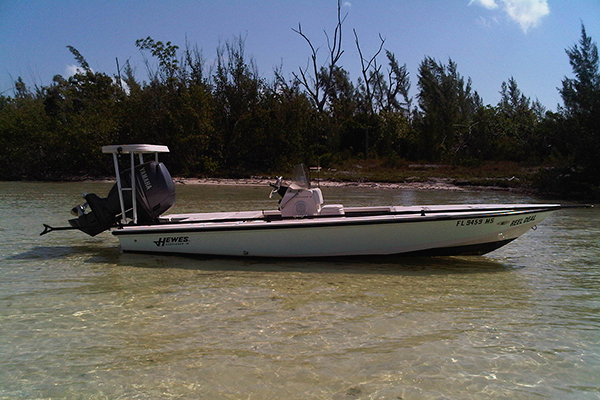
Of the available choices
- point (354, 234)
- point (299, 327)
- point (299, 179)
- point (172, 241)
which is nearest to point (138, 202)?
point (172, 241)

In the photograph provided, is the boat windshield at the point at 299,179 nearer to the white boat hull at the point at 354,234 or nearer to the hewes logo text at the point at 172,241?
the white boat hull at the point at 354,234

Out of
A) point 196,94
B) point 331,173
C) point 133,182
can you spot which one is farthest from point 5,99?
point 133,182

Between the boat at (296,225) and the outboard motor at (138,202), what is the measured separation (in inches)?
0.6

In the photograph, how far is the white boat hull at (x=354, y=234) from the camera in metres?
6.77

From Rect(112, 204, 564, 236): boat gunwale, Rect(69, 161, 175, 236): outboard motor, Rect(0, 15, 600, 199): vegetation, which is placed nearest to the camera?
Rect(112, 204, 564, 236): boat gunwale

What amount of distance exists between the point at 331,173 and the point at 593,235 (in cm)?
1613

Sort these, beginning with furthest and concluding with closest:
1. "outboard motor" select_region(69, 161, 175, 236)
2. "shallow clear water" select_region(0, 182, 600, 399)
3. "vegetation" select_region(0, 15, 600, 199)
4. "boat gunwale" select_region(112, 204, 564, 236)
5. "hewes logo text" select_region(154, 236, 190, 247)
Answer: "vegetation" select_region(0, 15, 600, 199), "outboard motor" select_region(69, 161, 175, 236), "hewes logo text" select_region(154, 236, 190, 247), "boat gunwale" select_region(112, 204, 564, 236), "shallow clear water" select_region(0, 182, 600, 399)

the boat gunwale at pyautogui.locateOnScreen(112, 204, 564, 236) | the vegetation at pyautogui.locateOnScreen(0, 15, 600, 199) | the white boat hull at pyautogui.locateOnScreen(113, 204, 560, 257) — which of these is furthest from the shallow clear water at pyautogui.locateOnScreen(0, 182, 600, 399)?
the vegetation at pyautogui.locateOnScreen(0, 15, 600, 199)

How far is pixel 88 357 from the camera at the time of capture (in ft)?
13.4

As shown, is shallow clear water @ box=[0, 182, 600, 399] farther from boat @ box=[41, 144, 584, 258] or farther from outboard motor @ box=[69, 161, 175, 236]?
outboard motor @ box=[69, 161, 175, 236]

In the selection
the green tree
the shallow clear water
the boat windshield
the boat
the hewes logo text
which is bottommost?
the shallow clear water

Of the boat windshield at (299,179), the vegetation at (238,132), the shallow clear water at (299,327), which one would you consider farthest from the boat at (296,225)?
the vegetation at (238,132)

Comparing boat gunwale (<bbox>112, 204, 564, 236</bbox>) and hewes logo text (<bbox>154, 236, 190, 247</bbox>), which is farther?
hewes logo text (<bbox>154, 236, 190, 247</bbox>)

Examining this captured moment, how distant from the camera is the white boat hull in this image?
6.77 metres
